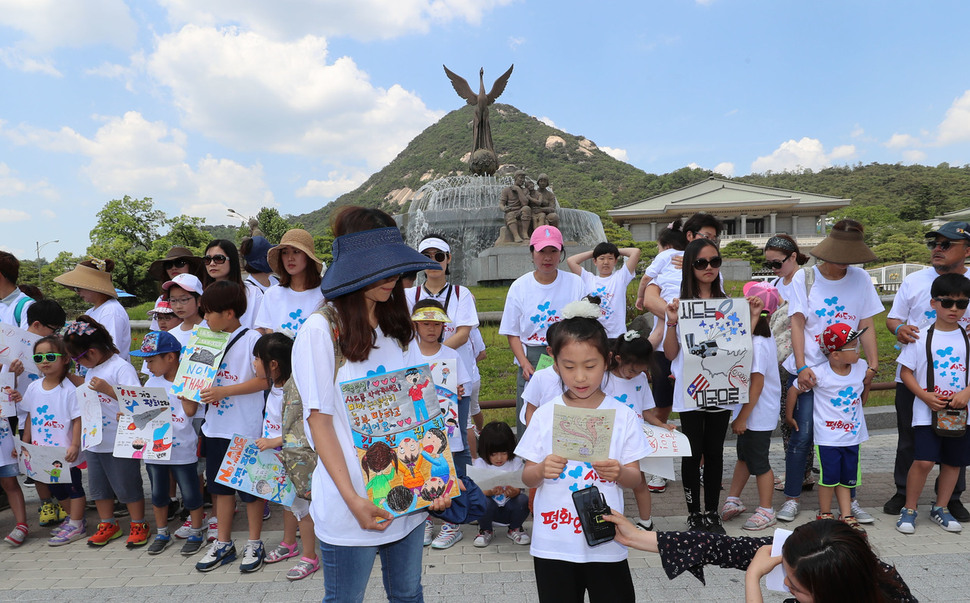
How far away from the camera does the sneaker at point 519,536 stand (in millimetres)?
4020

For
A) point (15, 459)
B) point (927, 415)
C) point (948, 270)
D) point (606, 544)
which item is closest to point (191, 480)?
point (15, 459)

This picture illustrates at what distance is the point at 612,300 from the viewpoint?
5.06m

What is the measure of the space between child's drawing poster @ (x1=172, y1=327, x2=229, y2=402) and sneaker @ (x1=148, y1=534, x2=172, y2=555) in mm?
1167

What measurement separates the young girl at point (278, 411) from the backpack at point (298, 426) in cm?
134

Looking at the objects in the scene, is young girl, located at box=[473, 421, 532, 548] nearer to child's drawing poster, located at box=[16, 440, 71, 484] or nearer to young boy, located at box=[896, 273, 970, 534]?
young boy, located at box=[896, 273, 970, 534]

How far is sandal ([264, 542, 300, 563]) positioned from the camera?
12.6 feet

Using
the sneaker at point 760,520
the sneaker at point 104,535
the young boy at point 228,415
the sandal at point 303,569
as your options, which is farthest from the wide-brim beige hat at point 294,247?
the sneaker at point 760,520

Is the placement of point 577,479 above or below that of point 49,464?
above

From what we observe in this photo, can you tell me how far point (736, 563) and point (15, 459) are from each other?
17.4 feet

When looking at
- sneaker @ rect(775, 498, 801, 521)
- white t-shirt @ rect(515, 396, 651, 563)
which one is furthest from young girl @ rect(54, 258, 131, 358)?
sneaker @ rect(775, 498, 801, 521)

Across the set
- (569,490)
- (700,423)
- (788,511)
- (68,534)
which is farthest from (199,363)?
(788,511)

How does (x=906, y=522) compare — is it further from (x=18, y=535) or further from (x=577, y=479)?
(x=18, y=535)

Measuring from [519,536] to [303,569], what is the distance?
1481 millimetres

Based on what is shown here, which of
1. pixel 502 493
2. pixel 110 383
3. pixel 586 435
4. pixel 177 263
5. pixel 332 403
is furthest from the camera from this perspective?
pixel 177 263
